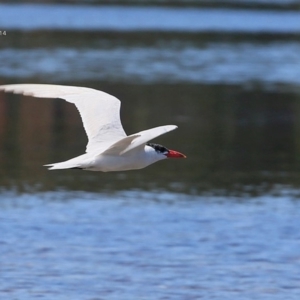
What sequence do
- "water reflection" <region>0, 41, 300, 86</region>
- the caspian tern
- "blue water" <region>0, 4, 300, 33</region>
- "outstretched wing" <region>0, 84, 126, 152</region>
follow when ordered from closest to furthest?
the caspian tern, "outstretched wing" <region>0, 84, 126, 152</region>, "water reflection" <region>0, 41, 300, 86</region>, "blue water" <region>0, 4, 300, 33</region>

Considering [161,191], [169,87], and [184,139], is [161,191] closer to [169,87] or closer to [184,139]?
[184,139]

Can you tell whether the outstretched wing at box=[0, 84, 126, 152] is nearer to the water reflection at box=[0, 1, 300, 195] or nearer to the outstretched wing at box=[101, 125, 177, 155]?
the outstretched wing at box=[101, 125, 177, 155]

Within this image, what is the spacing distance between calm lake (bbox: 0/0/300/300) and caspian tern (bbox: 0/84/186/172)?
1.42 m

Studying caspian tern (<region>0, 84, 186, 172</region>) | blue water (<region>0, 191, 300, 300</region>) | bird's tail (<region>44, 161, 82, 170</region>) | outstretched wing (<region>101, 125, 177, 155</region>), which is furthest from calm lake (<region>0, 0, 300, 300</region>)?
bird's tail (<region>44, 161, 82, 170</region>)

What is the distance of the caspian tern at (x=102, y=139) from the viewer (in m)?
8.47

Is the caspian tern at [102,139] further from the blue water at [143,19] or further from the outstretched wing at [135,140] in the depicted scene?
the blue water at [143,19]

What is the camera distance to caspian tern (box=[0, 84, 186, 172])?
8.47m

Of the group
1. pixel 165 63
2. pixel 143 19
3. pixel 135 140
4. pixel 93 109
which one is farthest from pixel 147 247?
pixel 143 19

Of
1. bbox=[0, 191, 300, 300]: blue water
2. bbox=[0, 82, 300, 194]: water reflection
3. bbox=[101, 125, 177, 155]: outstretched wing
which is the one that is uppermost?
bbox=[101, 125, 177, 155]: outstretched wing

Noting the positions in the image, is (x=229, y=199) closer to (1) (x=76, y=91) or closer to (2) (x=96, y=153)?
(1) (x=76, y=91)

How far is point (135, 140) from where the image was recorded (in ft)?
26.4

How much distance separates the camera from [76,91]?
9.77m

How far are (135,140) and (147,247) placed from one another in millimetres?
3572

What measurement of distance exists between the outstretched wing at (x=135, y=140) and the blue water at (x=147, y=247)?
165 cm
